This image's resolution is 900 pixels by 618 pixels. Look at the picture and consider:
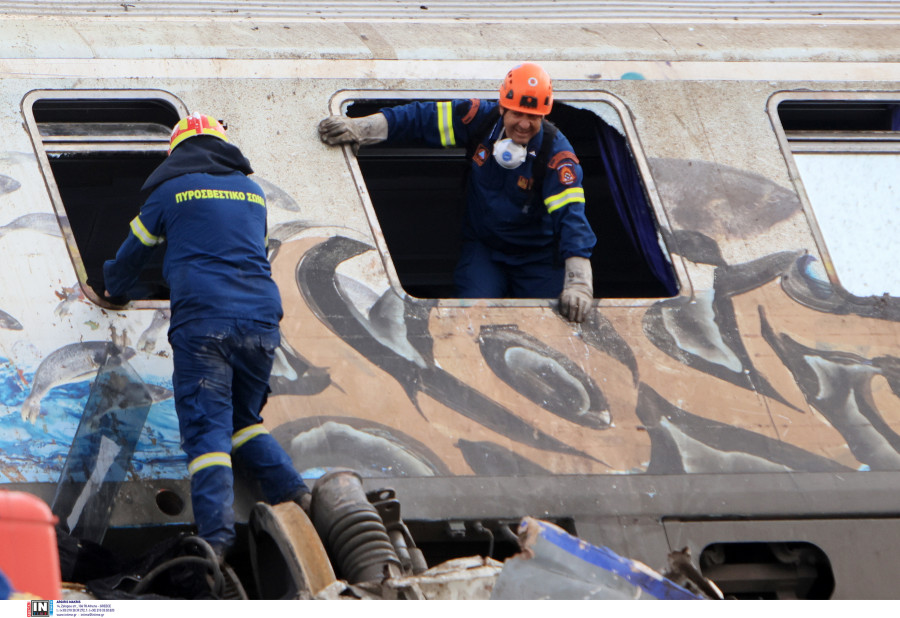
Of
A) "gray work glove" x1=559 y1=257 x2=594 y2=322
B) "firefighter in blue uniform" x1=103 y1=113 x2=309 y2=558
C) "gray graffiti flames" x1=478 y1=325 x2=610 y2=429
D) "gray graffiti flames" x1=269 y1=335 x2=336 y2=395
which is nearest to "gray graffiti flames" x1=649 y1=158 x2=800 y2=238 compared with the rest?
"gray work glove" x1=559 y1=257 x2=594 y2=322

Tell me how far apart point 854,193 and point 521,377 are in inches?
81.1

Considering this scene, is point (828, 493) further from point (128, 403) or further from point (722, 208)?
point (128, 403)

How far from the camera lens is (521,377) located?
17.5 ft

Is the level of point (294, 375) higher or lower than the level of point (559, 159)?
lower

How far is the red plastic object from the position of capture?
2303 mm

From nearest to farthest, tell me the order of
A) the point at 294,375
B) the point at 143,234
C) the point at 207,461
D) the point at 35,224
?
the point at 207,461, the point at 143,234, the point at 294,375, the point at 35,224

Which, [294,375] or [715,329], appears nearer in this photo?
[294,375]

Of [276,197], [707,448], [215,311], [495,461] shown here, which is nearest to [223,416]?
[215,311]

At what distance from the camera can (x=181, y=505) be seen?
188 inches

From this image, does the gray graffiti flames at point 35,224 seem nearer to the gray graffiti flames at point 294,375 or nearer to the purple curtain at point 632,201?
the gray graffiti flames at point 294,375

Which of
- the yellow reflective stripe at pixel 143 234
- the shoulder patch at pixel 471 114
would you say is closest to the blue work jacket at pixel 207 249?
the yellow reflective stripe at pixel 143 234

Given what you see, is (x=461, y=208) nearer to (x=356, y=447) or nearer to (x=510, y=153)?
(x=510, y=153)

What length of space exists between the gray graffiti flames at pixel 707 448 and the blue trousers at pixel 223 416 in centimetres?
150

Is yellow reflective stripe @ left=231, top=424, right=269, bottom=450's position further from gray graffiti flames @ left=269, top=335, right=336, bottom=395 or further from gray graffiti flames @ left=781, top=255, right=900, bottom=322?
gray graffiti flames @ left=781, top=255, right=900, bottom=322
